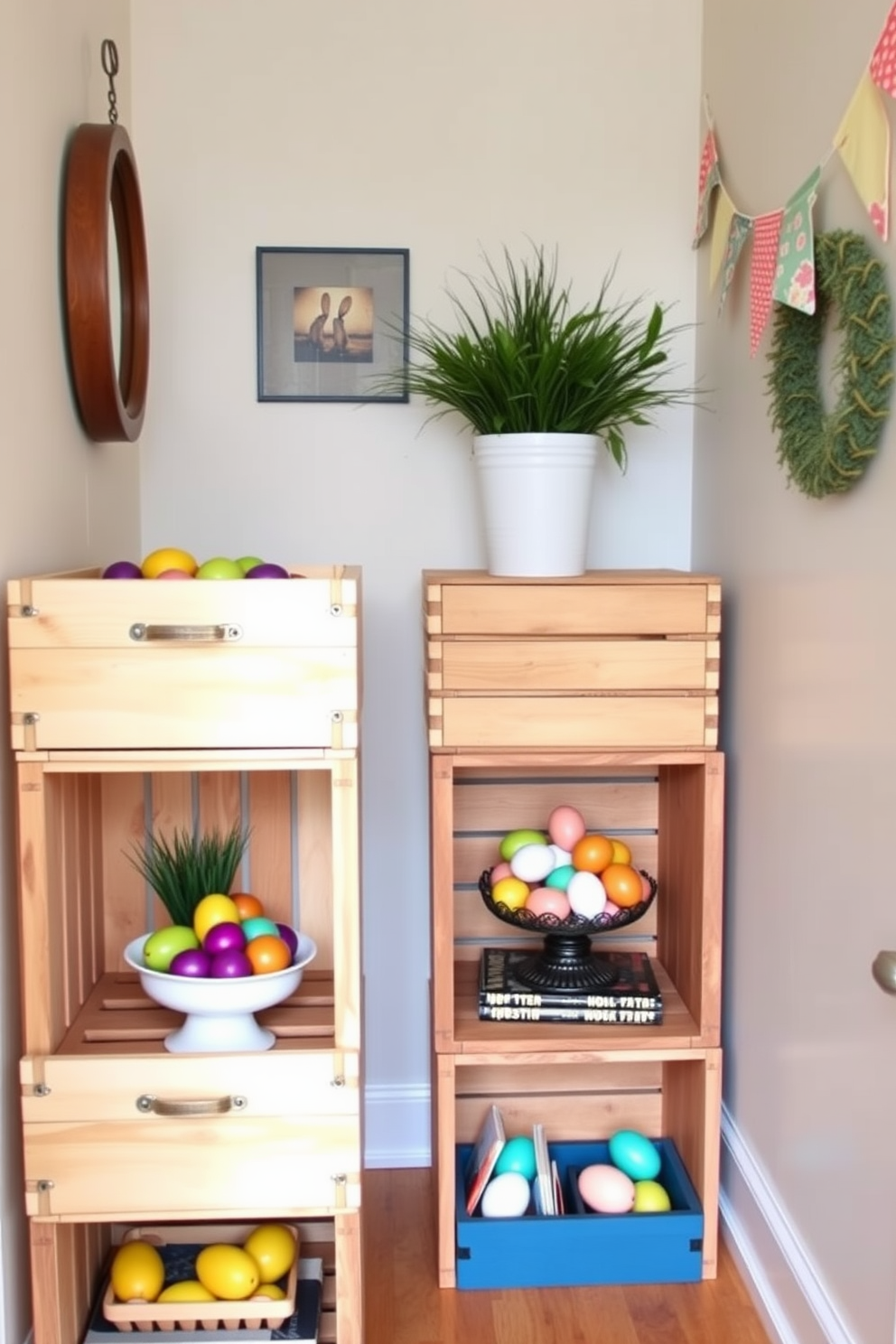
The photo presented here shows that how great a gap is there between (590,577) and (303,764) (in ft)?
1.99

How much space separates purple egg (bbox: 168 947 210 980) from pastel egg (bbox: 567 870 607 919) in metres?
0.63

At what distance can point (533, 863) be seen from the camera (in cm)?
212

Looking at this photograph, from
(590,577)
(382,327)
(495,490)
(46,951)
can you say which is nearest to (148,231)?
(382,327)

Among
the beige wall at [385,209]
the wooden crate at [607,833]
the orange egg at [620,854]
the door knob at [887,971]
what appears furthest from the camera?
the beige wall at [385,209]

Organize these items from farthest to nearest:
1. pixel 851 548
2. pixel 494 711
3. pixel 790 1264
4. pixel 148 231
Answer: pixel 148 231 < pixel 494 711 < pixel 790 1264 < pixel 851 548

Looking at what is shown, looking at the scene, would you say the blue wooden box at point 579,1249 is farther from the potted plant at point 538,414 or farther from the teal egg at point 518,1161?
the potted plant at point 538,414

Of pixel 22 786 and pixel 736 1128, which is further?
pixel 736 1128

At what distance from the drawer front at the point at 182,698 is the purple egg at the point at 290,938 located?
355 millimetres

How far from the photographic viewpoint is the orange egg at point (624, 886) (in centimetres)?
208

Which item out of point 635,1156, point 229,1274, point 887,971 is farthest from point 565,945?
point 887,971

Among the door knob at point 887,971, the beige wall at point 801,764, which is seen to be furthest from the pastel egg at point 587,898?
the door knob at point 887,971

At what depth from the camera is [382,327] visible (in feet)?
7.72

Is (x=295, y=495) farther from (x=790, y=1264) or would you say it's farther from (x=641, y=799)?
(x=790, y=1264)

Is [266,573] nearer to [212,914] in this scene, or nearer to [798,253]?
[212,914]
